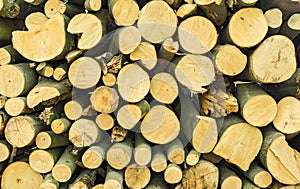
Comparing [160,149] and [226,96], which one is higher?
[226,96]

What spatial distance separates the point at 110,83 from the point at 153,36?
33cm

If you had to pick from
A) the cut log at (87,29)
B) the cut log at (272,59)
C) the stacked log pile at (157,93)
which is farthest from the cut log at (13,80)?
the cut log at (272,59)

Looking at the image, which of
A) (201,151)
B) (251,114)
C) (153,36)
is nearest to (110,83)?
(153,36)

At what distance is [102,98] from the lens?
205cm

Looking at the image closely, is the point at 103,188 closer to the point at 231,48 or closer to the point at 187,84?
the point at 187,84

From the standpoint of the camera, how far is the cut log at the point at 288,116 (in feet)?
6.81

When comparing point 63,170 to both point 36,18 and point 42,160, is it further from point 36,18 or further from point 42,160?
point 36,18

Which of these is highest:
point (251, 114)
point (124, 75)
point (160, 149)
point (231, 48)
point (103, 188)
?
point (231, 48)

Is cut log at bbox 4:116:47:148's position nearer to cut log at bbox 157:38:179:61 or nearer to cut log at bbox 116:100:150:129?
cut log at bbox 116:100:150:129

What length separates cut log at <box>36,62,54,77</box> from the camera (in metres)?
2.15

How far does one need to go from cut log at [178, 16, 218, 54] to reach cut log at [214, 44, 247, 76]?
8cm

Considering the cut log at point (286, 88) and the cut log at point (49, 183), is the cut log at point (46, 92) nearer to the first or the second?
the cut log at point (49, 183)

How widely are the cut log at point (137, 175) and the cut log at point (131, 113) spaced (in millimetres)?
239

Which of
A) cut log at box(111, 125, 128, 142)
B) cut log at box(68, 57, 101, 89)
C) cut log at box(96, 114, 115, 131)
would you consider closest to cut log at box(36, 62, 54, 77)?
cut log at box(68, 57, 101, 89)
